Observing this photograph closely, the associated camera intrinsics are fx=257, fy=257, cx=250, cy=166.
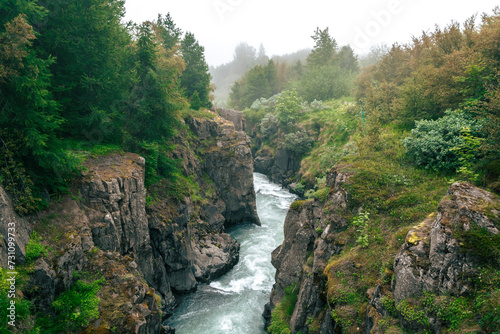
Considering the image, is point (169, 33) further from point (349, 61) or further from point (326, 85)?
point (349, 61)

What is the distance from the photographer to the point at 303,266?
48.4ft

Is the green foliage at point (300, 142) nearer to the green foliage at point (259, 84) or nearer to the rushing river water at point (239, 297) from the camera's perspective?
the rushing river water at point (239, 297)

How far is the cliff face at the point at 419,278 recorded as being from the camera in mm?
7133

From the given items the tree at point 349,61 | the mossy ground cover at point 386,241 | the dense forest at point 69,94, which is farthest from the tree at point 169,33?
the tree at point 349,61

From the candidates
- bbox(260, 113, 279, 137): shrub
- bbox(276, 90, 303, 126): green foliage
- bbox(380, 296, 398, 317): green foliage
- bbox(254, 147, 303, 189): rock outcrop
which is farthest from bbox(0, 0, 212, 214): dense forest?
bbox(260, 113, 279, 137): shrub

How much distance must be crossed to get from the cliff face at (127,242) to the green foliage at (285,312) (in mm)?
6382

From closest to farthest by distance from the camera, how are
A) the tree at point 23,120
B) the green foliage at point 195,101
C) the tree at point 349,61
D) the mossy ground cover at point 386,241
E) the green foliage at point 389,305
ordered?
the mossy ground cover at point 386,241, the green foliage at point 389,305, the tree at point 23,120, the green foliage at point 195,101, the tree at point 349,61

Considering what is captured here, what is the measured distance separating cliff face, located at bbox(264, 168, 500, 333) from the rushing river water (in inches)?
243

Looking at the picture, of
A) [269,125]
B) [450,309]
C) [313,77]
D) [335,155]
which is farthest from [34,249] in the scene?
[313,77]

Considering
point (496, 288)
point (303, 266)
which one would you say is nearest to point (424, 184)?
point (496, 288)

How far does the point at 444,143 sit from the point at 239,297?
17.1 metres

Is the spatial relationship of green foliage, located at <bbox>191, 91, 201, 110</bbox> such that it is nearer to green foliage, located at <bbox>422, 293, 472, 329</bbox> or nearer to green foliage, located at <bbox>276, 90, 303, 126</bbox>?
green foliage, located at <bbox>276, 90, 303, 126</bbox>

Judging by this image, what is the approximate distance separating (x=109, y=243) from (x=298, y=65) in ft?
246

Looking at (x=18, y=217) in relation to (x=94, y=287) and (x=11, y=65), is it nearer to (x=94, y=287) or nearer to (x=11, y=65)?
(x=94, y=287)
